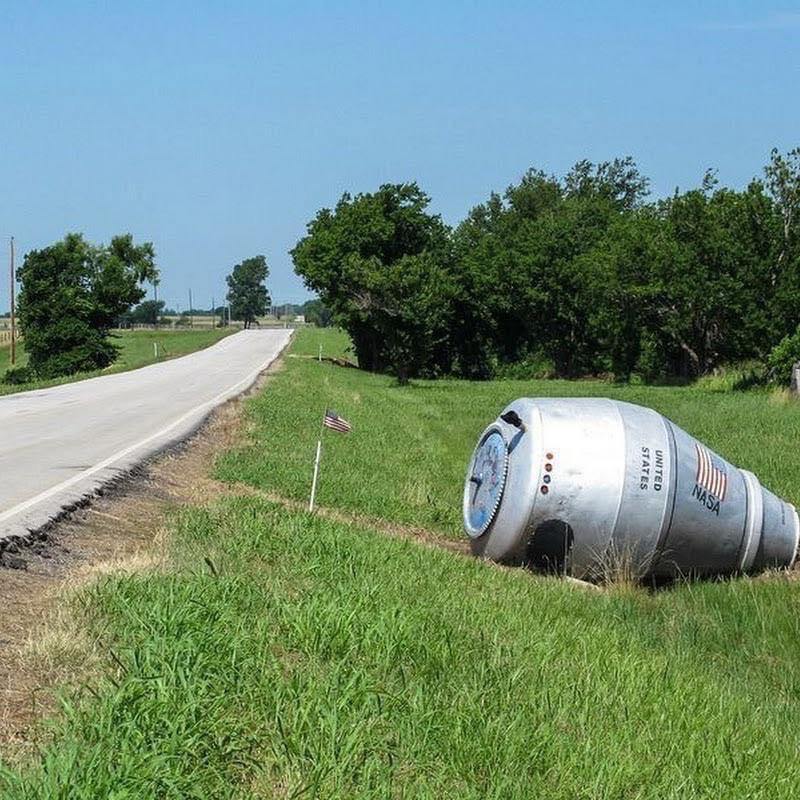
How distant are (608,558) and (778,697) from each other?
352 centimetres

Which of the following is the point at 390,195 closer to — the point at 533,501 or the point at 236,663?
the point at 533,501

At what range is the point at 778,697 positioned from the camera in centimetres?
823

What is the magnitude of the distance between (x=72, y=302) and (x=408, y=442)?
2248 inches

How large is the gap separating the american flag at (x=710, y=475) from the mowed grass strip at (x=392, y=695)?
7.16 feet

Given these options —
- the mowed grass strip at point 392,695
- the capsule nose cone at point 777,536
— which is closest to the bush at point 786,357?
the capsule nose cone at point 777,536

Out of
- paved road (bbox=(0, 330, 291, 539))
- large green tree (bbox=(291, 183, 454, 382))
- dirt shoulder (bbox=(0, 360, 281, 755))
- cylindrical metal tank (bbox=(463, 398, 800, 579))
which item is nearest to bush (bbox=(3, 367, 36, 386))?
large green tree (bbox=(291, 183, 454, 382))

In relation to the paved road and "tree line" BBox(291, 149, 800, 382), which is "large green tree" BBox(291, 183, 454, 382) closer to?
"tree line" BBox(291, 149, 800, 382)

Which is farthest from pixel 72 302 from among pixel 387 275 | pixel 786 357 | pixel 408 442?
pixel 408 442

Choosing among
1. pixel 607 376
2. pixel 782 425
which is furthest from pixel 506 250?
pixel 782 425

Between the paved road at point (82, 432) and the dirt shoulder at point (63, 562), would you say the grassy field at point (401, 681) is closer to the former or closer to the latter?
the dirt shoulder at point (63, 562)

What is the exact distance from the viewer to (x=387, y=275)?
61.5 meters

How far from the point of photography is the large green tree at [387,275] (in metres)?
61.2

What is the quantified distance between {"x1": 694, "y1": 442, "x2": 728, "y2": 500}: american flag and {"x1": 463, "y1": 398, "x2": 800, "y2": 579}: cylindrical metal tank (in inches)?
0.5

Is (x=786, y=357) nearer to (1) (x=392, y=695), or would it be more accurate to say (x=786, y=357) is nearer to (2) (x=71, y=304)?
(1) (x=392, y=695)
